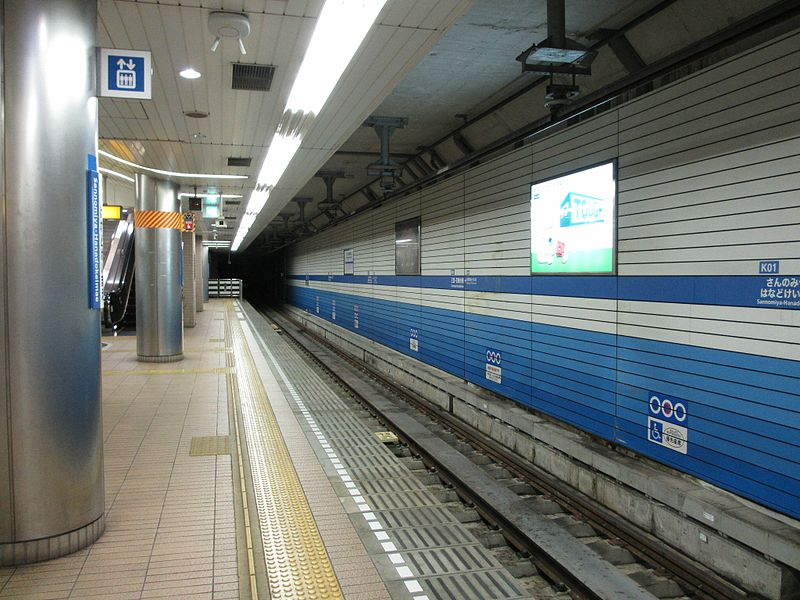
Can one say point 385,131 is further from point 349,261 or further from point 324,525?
point 349,261

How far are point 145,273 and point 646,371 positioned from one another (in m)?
8.34

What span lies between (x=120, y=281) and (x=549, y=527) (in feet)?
41.8

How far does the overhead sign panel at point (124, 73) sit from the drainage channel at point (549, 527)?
12.7 ft

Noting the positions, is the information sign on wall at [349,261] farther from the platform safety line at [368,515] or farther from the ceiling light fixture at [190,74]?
the ceiling light fixture at [190,74]

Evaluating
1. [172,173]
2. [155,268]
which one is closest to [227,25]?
[172,173]

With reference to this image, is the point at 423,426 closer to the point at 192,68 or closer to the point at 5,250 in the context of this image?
the point at 192,68

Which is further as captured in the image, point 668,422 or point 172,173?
point 172,173

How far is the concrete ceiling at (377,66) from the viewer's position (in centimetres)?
416

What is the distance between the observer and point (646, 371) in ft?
16.0

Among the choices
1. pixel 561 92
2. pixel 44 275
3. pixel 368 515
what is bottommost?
pixel 368 515

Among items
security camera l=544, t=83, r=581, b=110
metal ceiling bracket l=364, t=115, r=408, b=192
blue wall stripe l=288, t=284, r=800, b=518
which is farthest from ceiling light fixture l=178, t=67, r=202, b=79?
metal ceiling bracket l=364, t=115, r=408, b=192

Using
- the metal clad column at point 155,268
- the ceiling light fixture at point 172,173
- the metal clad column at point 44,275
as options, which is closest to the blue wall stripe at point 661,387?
the metal clad column at point 44,275

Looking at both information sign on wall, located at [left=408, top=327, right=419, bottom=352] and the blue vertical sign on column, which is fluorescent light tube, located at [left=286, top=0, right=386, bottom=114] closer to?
the blue vertical sign on column

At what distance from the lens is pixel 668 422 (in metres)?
4.61
